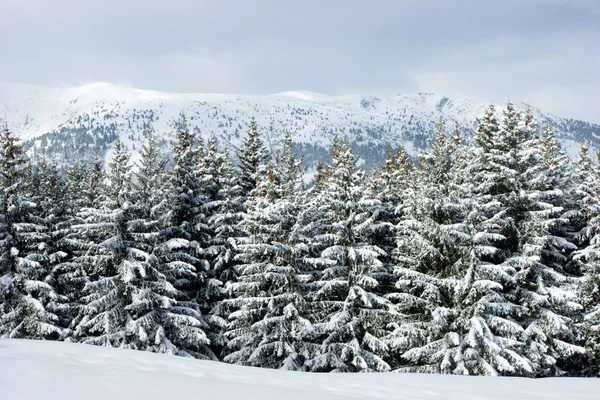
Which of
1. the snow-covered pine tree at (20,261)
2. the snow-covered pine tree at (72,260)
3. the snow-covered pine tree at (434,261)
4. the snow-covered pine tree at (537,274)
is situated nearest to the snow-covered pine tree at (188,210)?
the snow-covered pine tree at (72,260)

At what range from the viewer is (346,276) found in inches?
828

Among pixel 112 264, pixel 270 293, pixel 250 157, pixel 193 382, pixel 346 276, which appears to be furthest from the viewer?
pixel 250 157

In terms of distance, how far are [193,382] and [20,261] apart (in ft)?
61.9

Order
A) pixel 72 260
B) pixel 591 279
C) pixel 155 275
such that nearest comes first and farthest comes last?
pixel 155 275, pixel 591 279, pixel 72 260

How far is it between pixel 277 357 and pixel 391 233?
32.2 feet

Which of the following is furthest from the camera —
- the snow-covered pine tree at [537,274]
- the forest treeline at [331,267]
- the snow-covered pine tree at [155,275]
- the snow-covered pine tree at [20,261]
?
the snow-covered pine tree at [20,261]

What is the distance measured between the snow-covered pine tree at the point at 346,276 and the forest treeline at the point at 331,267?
0.33ft

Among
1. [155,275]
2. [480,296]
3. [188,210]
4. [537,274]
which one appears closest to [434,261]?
[480,296]

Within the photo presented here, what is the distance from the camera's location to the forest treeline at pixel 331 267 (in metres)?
18.9

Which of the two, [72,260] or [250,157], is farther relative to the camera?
[250,157]

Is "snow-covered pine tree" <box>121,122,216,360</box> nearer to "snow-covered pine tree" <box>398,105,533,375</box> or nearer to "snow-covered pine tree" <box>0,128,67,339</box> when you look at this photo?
"snow-covered pine tree" <box>0,128,67,339</box>

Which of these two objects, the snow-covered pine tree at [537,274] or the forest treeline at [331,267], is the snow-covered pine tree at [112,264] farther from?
the snow-covered pine tree at [537,274]

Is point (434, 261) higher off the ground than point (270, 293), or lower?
higher

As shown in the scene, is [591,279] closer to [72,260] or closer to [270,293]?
[270,293]
